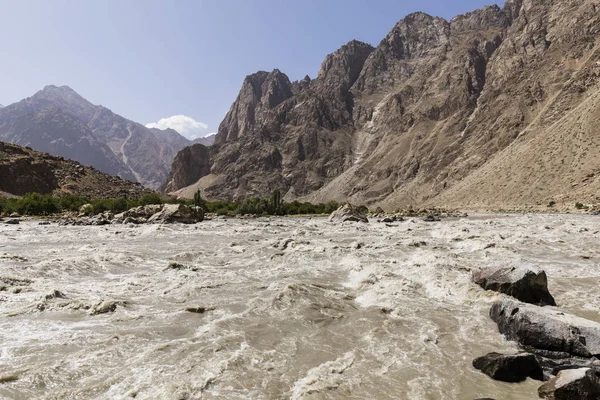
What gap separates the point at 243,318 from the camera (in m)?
11.9

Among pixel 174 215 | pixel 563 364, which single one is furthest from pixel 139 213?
pixel 563 364

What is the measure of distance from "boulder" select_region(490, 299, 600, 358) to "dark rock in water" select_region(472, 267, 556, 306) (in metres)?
2.80

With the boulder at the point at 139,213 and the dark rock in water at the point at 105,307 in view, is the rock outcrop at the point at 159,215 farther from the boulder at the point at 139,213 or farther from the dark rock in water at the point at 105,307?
the dark rock in water at the point at 105,307

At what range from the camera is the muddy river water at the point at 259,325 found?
7824 millimetres

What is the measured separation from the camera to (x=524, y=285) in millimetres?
13008

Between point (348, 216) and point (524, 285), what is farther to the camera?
point (348, 216)

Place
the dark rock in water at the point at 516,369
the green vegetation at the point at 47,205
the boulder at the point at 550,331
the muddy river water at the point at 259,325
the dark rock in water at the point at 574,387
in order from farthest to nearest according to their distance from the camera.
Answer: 1. the green vegetation at the point at 47,205
2. the boulder at the point at 550,331
3. the dark rock in water at the point at 516,369
4. the muddy river water at the point at 259,325
5. the dark rock in water at the point at 574,387

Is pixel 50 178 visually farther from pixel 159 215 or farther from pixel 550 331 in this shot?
pixel 550 331

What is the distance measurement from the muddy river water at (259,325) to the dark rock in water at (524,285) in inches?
22.2

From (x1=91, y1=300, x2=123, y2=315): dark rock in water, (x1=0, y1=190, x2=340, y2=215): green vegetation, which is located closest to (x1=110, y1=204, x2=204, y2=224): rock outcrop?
(x1=0, y1=190, x2=340, y2=215): green vegetation

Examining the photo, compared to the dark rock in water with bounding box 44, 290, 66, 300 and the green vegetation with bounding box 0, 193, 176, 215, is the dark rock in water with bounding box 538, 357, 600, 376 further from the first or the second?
the green vegetation with bounding box 0, 193, 176, 215

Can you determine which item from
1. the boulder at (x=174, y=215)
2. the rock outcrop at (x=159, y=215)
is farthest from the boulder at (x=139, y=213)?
the boulder at (x=174, y=215)

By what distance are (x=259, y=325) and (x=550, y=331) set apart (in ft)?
25.8

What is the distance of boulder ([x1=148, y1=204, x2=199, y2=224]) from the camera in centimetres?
5361
